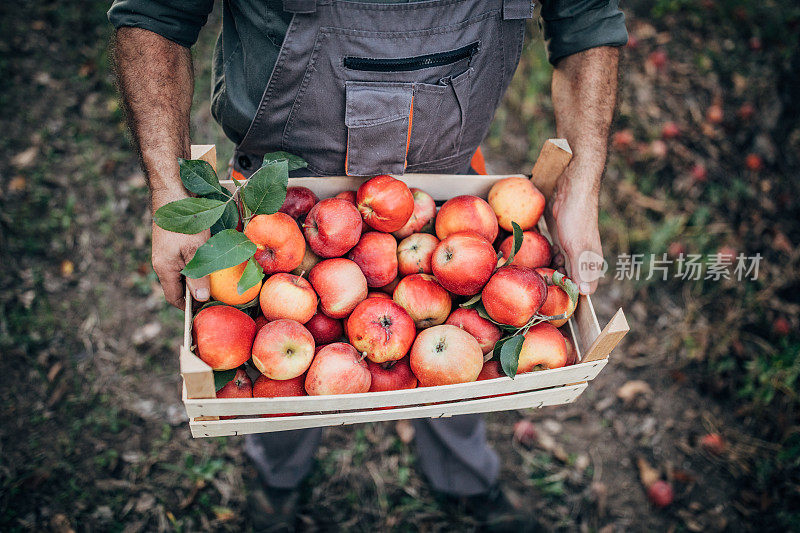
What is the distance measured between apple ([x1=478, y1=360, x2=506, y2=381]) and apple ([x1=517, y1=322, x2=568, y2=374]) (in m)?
0.06

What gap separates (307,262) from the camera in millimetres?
1799

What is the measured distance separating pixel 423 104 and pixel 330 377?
1.01 m

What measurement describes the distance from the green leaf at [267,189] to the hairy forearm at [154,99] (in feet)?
1.08

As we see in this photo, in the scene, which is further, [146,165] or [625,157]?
[625,157]

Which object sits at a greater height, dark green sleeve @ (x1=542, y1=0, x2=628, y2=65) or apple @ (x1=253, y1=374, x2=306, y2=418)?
dark green sleeve @ (x1=542, y1=0, x2=628, y2=65)

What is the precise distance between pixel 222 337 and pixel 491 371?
88 centimetres

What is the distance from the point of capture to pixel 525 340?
5.54 feet

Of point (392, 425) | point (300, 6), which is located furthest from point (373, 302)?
point (392, 425)

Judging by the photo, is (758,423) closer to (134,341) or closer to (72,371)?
(134,341)

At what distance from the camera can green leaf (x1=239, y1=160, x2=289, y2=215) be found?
1.54 metres

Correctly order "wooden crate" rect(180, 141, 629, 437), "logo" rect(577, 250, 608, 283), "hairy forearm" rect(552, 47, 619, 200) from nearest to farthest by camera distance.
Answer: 1. "wooden crate" rect(180, 141, 629, 437)
2. "logo" rect(577, 250, 608, 283)
3. "hairy forearm" rect(552, 47, 619, 200)

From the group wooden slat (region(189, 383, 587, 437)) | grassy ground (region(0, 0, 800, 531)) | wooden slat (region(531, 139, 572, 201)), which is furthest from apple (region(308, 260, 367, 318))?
grassy ground (region(0, 0, 800, 531))

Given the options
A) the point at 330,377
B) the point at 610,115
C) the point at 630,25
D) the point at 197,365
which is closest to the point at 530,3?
the point at 610,115

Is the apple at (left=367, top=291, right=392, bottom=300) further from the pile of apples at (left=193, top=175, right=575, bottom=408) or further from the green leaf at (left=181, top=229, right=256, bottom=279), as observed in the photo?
the green leaf at (left=181, top=229, right=256, bottom=279)
